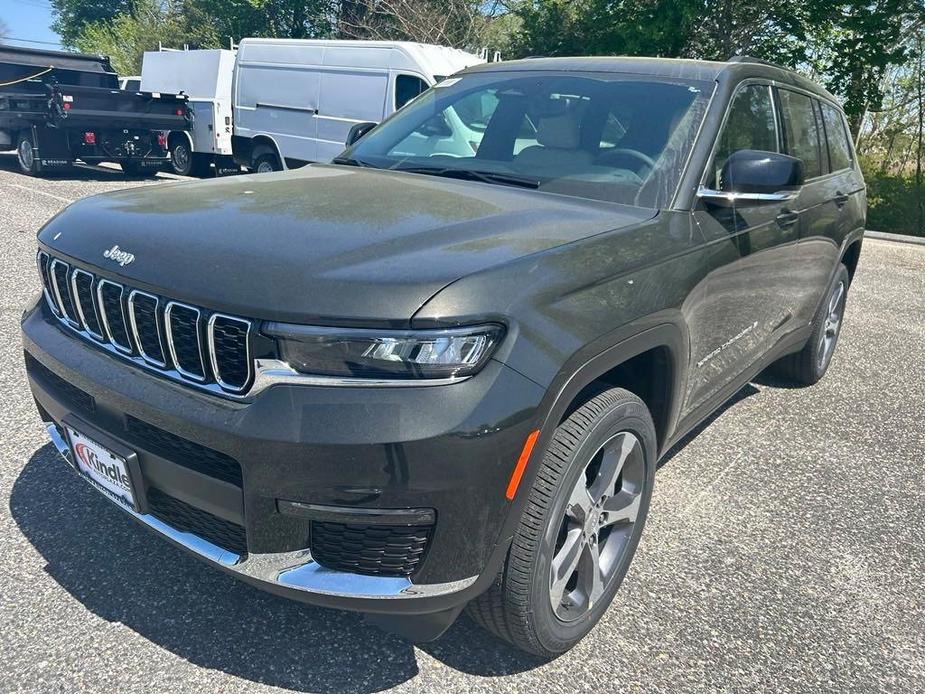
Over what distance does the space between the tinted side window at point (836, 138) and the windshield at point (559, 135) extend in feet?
6.01

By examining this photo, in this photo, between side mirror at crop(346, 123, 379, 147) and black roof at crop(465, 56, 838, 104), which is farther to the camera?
side mirror at crop(346, 123, 379, 147)

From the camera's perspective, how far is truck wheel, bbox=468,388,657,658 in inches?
78.5

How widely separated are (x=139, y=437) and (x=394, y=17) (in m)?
25.2

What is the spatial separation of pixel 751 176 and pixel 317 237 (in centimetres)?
160

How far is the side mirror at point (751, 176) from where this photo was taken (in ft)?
8.88

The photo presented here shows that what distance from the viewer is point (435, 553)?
1.82m

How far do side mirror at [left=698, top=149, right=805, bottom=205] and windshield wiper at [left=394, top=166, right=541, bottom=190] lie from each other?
63 centimetres

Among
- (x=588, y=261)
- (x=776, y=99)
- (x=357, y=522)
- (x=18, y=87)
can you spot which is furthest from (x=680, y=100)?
(x=18, y=87)

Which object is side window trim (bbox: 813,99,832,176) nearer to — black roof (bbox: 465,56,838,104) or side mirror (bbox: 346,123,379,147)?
black roof (bbox: 465,56,838,104)

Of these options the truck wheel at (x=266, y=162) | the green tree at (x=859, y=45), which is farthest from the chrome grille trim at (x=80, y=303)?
the green tree at (x=859, y=45)

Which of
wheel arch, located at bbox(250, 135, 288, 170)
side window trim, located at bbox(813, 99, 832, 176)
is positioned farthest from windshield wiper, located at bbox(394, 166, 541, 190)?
wheel arch, located at bbox(250, 135, 288, 170)

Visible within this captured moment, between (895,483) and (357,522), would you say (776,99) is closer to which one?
(895,483)

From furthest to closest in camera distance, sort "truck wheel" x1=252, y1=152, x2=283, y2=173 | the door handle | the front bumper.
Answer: "truck wheel" x1=252, y1=152, x2=283, y2=173
the door handle
the front bumper

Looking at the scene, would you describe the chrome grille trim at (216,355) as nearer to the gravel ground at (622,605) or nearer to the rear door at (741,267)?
the gravel ground at (622,605)
